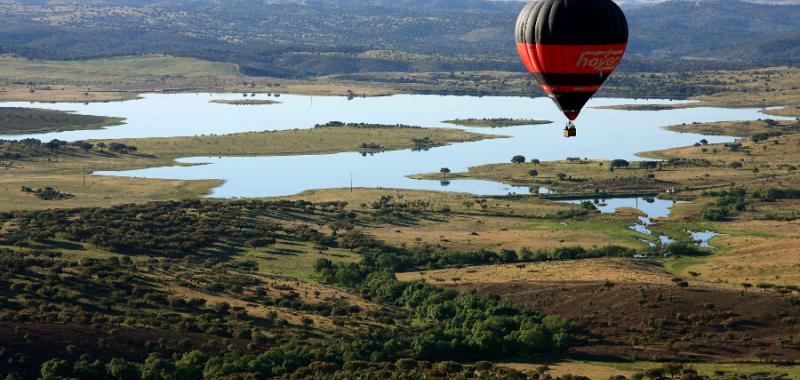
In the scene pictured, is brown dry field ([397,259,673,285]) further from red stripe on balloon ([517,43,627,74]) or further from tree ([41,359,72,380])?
tree ([41,359,72,380])

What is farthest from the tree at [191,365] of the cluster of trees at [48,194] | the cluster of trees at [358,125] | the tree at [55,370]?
the cluster of trees at [358,125]


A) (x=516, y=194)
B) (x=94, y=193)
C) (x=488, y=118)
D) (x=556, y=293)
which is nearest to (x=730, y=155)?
(x=516, y=194)

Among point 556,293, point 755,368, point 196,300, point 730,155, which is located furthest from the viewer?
point 730,155

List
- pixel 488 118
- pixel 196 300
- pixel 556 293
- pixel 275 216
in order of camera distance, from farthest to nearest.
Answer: pixel 488 118
pixel 275 216
pixel 556 293
pixel 196 300

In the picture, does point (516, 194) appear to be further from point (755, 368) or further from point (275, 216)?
point (755, 368)

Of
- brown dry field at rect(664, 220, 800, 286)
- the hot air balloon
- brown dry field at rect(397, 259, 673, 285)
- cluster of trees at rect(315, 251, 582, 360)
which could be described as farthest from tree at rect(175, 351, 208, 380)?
brown dry field at rect(664, 220, 800, 286)

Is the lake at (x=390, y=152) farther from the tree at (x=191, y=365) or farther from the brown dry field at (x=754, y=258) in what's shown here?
the tree at (x=191, y=365)
